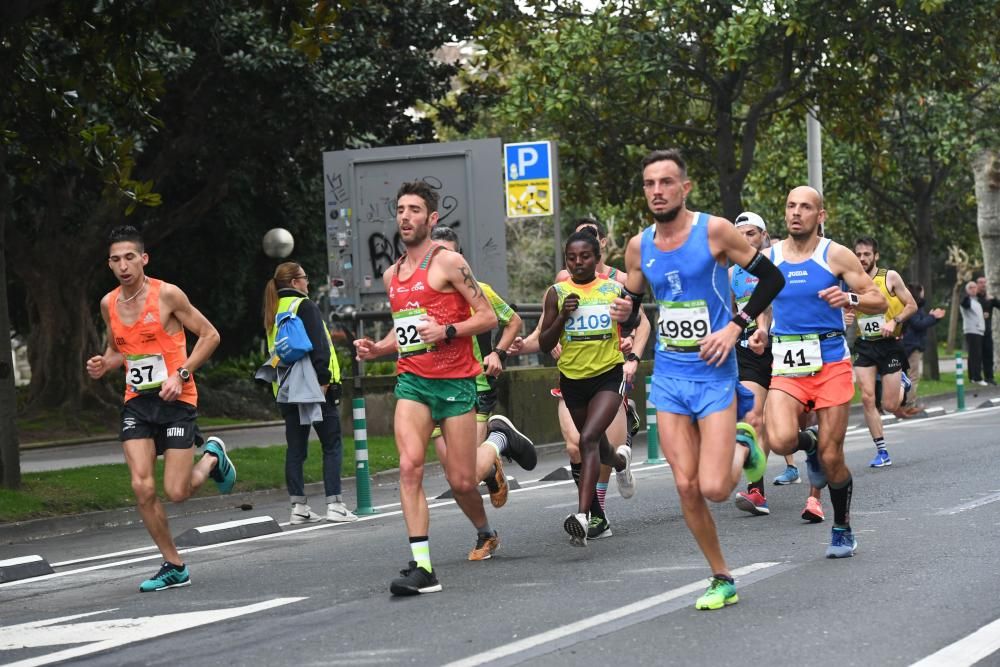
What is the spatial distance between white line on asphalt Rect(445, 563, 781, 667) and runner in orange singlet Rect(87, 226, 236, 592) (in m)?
2.89

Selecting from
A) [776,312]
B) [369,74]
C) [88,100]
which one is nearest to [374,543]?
[776,312]

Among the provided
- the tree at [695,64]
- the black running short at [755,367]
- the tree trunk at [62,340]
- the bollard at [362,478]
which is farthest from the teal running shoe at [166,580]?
the tree trunk at [62,340]

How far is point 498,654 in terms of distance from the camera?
639cm

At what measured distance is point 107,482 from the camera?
1501cm

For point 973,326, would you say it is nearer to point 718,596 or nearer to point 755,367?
point 755,367

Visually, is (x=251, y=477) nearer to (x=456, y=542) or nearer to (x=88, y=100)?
(x=88, y=100)

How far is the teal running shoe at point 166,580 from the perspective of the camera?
9023mm

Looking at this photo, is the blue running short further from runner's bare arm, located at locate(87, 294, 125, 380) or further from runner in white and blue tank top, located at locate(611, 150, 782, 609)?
runner's bare arm, located at locate(87, 294, 125, 380)

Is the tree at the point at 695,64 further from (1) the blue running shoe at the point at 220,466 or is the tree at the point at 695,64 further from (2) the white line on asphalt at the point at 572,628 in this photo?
(2) the white line on asphalt at the point at 572,628

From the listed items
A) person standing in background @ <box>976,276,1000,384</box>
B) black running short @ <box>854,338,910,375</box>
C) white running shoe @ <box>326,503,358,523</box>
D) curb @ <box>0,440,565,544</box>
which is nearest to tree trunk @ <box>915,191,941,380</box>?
person standing in background @ <box>976,276,1000,384</box>

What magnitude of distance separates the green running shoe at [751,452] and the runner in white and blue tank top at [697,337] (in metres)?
0.82

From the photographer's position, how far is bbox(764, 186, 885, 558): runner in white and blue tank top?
888 centimetres

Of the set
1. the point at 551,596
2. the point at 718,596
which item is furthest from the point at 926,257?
the point at 718,596

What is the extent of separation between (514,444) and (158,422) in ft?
7.96
